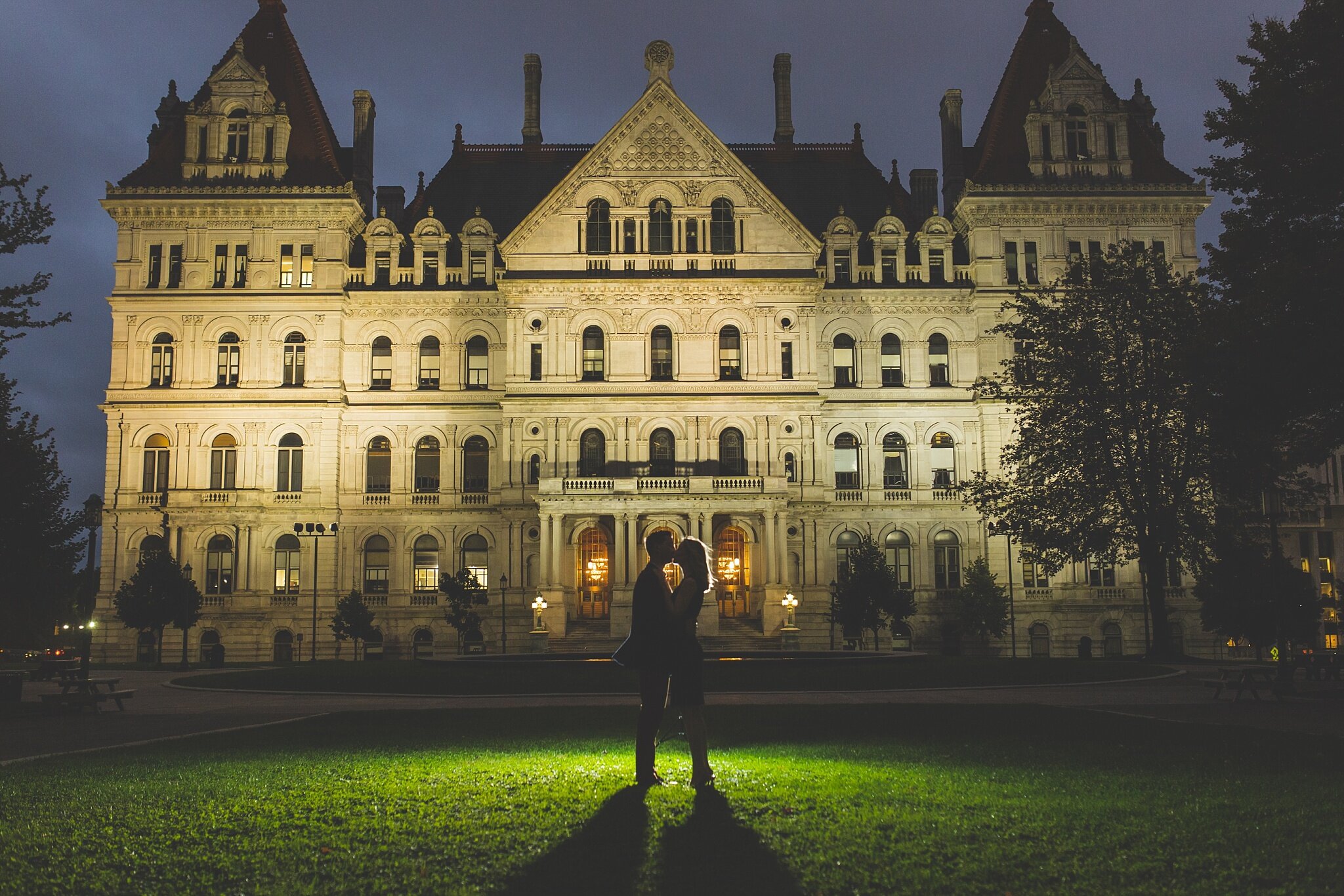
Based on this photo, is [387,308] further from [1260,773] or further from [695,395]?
[1260,773]

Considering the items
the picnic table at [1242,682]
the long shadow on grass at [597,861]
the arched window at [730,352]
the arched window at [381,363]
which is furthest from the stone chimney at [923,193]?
the long shadow on grass at [597,861]

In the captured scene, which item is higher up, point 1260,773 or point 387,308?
point 387,308

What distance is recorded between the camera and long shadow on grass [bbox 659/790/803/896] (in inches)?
314

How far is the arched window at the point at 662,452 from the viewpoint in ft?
179

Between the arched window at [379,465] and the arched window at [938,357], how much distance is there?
27.1 metres

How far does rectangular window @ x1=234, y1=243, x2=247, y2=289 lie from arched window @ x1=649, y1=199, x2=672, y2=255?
19.7 metres

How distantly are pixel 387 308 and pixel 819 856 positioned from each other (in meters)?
52.2

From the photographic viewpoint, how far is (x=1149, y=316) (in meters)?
39.9

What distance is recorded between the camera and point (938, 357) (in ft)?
191

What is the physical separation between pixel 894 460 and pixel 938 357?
5.66m

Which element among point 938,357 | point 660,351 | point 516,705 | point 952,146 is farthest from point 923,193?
point 516,705

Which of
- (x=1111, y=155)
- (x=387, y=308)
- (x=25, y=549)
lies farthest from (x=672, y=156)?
(x=25, y=549)

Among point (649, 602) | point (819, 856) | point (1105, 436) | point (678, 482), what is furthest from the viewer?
point (678, 482)

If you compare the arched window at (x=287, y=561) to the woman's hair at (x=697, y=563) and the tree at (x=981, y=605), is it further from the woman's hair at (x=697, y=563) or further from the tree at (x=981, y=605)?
the woman's hair at (x=697, y=563)
